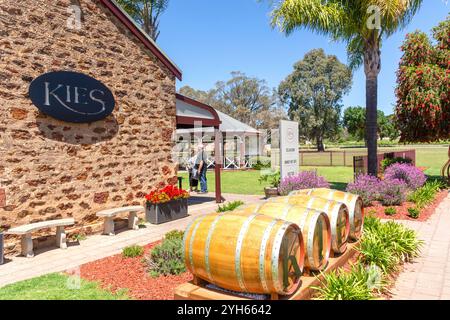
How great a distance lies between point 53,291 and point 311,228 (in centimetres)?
331

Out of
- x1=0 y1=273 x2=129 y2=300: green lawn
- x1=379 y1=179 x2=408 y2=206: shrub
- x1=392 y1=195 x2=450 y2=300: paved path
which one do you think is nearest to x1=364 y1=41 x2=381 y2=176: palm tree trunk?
x1=379 y1=179 x2=408 y2=206: shrub

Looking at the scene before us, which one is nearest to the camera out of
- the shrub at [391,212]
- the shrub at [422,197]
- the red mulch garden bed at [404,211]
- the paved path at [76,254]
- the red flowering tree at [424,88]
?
the paved path at [76,254]

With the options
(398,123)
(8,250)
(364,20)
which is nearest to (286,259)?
(8,250)

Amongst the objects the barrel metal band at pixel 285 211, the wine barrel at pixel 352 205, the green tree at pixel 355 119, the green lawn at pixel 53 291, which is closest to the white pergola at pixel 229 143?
the wine barrel at pixel 352 205

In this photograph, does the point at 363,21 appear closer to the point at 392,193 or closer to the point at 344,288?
the point at 392,193

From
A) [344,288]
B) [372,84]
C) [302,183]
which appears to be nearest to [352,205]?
[344,288]

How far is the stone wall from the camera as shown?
20.7 ft

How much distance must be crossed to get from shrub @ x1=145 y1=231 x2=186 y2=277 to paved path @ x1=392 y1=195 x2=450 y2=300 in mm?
2881

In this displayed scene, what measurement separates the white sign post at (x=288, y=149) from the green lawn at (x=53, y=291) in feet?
25.1

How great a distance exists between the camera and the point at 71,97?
23.5 ft

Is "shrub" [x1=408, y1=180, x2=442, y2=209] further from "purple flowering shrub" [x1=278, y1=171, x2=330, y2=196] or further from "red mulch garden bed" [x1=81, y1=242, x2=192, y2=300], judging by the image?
"red mulch garden bed" [x1=81, y1=242, x2=192, y2=300]

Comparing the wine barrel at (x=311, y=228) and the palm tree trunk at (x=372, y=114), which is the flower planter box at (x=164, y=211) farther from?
the palm tree trunk at (x=372, y=114)

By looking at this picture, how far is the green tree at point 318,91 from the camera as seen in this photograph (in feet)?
161
